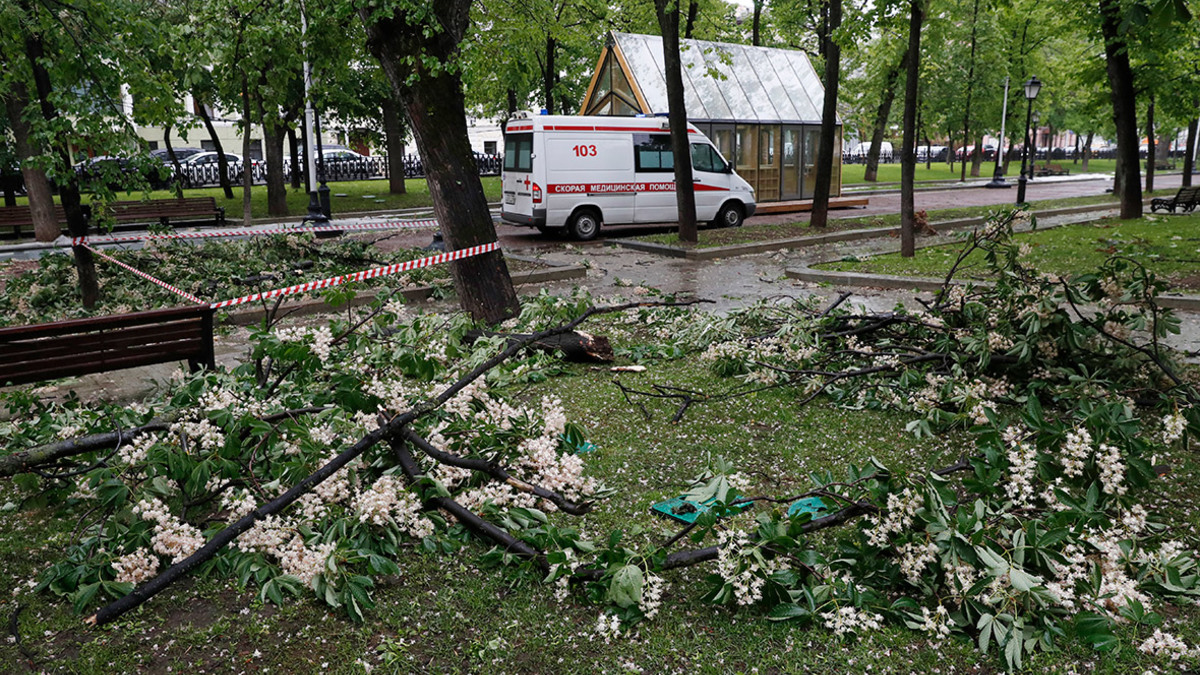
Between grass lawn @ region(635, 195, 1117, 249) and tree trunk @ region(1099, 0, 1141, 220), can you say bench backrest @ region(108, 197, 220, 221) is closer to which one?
grass lawn @ region(635, 195, 1117, 249)

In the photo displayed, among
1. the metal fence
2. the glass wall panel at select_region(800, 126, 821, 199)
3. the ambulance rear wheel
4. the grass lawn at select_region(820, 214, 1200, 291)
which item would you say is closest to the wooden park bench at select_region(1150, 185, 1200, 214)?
the grass lawn at select_region(820, 214, 1200, 291)

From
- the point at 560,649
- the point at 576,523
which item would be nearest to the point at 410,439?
the point at 576,523

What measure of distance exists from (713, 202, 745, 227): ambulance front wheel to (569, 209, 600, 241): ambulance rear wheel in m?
3.34

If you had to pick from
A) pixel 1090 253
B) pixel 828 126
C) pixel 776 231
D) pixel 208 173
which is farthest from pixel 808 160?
pixel 208 173

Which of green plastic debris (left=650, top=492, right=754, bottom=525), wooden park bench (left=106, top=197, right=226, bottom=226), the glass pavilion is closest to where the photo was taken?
green plastic debris (left=650, top=492, right=754, bottom=525)

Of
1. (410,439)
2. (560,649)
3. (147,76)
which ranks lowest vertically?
(560,649)

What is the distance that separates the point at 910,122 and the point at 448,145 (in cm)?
849

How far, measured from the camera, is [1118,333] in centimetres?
580

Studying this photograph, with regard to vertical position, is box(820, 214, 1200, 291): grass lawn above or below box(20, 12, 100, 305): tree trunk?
below

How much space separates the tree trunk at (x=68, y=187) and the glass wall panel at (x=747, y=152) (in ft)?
64.7

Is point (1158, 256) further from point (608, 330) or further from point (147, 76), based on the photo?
point (147, 76)

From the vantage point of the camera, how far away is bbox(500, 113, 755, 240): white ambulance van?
19062 millimetres

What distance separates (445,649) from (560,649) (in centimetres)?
45

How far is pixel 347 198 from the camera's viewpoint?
30.8m
